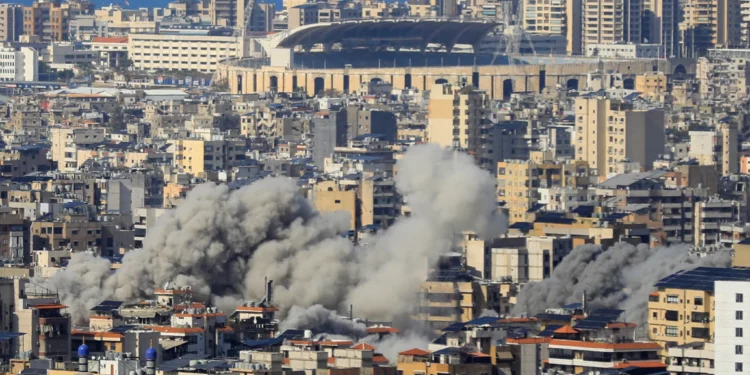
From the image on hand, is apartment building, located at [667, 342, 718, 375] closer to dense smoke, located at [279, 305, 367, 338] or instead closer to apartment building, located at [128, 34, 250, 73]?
dense smoke, located at [279, 305, 367, 338]

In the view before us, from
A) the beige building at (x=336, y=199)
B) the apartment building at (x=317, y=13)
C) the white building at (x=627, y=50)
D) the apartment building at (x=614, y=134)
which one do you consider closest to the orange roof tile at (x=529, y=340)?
the beige building at (x=336, y=199)

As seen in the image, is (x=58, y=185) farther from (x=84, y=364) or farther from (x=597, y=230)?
(x=84, y=364)

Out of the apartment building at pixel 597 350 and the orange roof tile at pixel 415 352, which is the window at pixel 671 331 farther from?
the orange roof tile at pixel 415 352

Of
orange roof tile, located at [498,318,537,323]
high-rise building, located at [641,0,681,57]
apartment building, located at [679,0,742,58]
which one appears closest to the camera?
orange roof tile, located at [498,318,537,323]

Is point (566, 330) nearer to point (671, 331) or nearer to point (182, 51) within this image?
point (671, 331)

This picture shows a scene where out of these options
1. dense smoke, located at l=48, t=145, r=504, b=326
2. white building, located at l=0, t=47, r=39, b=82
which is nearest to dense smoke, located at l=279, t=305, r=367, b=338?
dense smoke, located at l=48, t=145, r=504, b=326

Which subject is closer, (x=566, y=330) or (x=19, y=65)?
(x=566, y=330)

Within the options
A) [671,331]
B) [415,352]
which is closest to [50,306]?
[415,352]

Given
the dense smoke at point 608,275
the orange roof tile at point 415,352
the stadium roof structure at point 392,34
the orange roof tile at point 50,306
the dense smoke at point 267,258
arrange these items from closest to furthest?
1. the orange roof tile at point 415,352
2. the orange roof tile at point 50,306
3. the dense smoke at point 608,275
4. the dense smoke at point 267,258
5. the stadium roof structure at point 392,34
